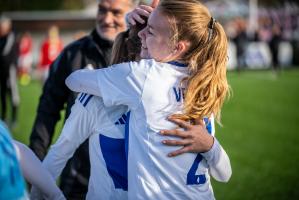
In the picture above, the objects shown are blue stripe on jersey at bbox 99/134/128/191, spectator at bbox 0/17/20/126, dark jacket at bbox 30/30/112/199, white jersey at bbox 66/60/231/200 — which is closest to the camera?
white jersey at bbox 66/60/231/200

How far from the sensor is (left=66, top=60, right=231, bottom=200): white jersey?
7.11ft

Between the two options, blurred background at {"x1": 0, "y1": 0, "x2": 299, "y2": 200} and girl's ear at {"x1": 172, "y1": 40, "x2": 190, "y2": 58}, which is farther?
blurred background at {"x1": 0, "y1": 0, "x2": 299, "y2": 200}

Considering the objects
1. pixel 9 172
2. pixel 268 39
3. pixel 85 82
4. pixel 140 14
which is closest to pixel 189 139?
pixel 85 82

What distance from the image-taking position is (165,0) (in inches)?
91.0

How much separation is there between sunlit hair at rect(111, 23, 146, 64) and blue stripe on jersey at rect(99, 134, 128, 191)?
17.2 inches

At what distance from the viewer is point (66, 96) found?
358 centimetres

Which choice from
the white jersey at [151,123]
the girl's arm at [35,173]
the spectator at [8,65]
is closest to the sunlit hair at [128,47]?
the white jersey at [151,123]

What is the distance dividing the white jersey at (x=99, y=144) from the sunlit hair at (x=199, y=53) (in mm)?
304

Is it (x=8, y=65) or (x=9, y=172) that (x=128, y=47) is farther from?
(x=8, y=65)

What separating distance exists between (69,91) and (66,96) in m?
0.06

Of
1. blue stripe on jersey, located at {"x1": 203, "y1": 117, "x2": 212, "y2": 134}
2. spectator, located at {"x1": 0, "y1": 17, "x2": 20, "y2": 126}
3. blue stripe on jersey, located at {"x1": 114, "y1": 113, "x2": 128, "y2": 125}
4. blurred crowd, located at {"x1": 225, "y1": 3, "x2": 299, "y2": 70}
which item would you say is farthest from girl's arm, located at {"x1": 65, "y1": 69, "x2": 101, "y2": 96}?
blurred crowd, located at {"x1": 225, "y1": 3, "x2": 299, "y2": 70}

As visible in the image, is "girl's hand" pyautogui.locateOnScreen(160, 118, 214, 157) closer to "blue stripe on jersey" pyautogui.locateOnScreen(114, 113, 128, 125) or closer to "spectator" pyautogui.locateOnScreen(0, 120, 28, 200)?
"blue stripe on jersey" pyautogui.locateOnScreen(114, 113, 128, 125)

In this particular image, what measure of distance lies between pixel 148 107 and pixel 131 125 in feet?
0.38

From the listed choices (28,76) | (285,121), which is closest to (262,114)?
(285,121)
